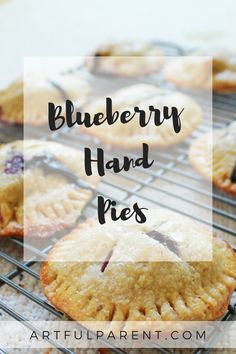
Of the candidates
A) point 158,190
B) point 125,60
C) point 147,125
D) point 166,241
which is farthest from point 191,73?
point 166,241

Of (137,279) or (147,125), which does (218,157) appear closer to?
(147,125)

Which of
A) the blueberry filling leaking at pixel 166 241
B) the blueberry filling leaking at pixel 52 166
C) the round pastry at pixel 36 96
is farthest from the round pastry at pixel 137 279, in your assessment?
the round pastry at pixel 36 96

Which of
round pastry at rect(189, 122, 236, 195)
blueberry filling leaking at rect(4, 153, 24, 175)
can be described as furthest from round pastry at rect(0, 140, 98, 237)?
round pastry at rect(189, 122, 236, 195)

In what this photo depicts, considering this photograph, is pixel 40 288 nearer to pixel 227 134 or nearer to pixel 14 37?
pixel 227 134

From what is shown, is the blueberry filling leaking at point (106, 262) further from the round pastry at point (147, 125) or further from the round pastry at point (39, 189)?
the round pastry at point (147, 125)

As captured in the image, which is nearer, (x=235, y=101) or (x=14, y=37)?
(x=235, y=101)

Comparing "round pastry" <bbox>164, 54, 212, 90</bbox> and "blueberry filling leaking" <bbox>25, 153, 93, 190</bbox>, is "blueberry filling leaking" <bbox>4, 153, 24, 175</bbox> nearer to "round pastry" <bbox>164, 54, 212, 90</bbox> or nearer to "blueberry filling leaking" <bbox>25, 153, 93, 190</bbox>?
"blueberry filling leaking" <bbox>25, 153, 93, 190</bbox>

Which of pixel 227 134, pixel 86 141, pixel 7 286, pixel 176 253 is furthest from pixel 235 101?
pixel 7 286
